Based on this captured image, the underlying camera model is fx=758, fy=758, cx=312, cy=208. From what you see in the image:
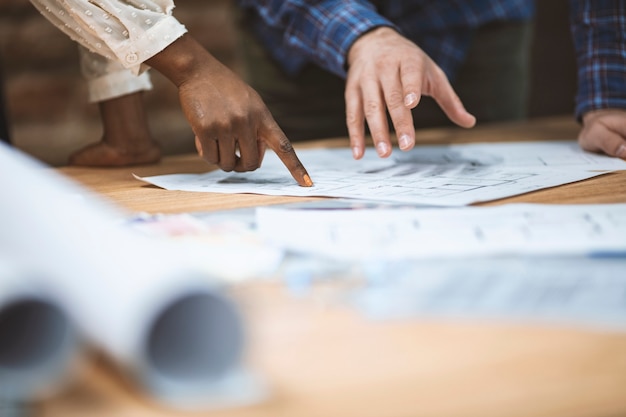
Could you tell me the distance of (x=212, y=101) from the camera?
0.79 metres

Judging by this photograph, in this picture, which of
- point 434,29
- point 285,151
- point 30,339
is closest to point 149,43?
point 285,151

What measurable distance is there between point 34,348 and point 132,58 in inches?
20.1

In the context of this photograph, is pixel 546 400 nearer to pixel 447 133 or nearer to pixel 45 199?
pixel 45 199

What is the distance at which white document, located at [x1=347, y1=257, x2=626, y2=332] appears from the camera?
1.32 ft

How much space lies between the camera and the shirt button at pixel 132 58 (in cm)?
79

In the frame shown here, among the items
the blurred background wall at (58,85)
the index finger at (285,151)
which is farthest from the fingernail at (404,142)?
the blurred background wall at (58,85)

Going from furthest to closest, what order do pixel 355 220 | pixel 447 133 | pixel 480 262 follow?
pixel 447 133, pixel 355 220, pixel 480 262

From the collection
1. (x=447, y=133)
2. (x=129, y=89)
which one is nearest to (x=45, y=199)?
(x=129, y=89)

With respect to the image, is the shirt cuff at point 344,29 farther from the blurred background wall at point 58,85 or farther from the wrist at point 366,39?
the blurred background wall at point 58,85

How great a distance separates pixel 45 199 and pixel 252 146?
0.42 m

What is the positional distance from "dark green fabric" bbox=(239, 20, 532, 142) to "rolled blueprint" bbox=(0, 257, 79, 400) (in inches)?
40.0

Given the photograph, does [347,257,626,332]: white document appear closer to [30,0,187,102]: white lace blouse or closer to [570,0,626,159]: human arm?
[30,0,187,102]: white lace blouse

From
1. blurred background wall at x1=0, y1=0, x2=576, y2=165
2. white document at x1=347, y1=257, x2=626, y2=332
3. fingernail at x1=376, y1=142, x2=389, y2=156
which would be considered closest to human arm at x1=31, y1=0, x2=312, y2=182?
fingernail at x1=376, y1=142, x2=389, y2=156

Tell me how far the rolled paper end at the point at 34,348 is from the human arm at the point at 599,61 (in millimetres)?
804
